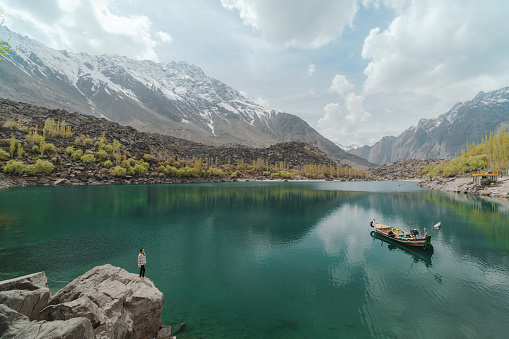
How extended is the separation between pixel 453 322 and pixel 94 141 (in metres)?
151

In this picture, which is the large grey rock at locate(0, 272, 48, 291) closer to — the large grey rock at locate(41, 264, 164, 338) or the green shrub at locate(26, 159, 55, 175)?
the large grey rock at locate(41, 264, 164, 338)

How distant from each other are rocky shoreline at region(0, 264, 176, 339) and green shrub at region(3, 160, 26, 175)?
10265 centimetres

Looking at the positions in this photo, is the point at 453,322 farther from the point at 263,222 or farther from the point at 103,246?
the point at 103,246

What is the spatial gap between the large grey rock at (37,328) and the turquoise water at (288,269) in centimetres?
633

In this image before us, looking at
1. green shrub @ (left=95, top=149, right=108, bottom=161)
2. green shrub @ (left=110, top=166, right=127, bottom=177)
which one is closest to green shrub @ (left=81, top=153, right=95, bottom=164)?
green shrub @ (left=95, top=149, right=108, bottom=161)

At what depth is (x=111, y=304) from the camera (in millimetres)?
9406

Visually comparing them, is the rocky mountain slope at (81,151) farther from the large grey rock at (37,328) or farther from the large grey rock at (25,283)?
the large grey rock at (37,328)

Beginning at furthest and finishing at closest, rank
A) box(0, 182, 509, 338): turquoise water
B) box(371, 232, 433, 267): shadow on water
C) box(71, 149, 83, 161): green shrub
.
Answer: box(71, 149, 83, 161): green shrub, box(371, 232, 433, 267): shadow on water, box(0, 182, 509, 338): turquoise water

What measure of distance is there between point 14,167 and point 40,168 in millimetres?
6749

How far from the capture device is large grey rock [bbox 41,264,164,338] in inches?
319

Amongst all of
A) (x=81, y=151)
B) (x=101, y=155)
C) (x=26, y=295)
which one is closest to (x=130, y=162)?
(x=101, y=155)

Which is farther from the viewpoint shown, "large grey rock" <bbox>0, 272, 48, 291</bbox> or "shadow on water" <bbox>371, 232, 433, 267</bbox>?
"shadow on water" <bbox>371, 232, 433, 267</bbox>

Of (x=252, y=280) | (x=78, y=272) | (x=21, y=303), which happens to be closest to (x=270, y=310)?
(x=252, y=280)

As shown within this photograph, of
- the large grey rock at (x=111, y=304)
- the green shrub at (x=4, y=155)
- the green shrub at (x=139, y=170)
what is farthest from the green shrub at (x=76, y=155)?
the large grey rock at (x=111, y=304)
